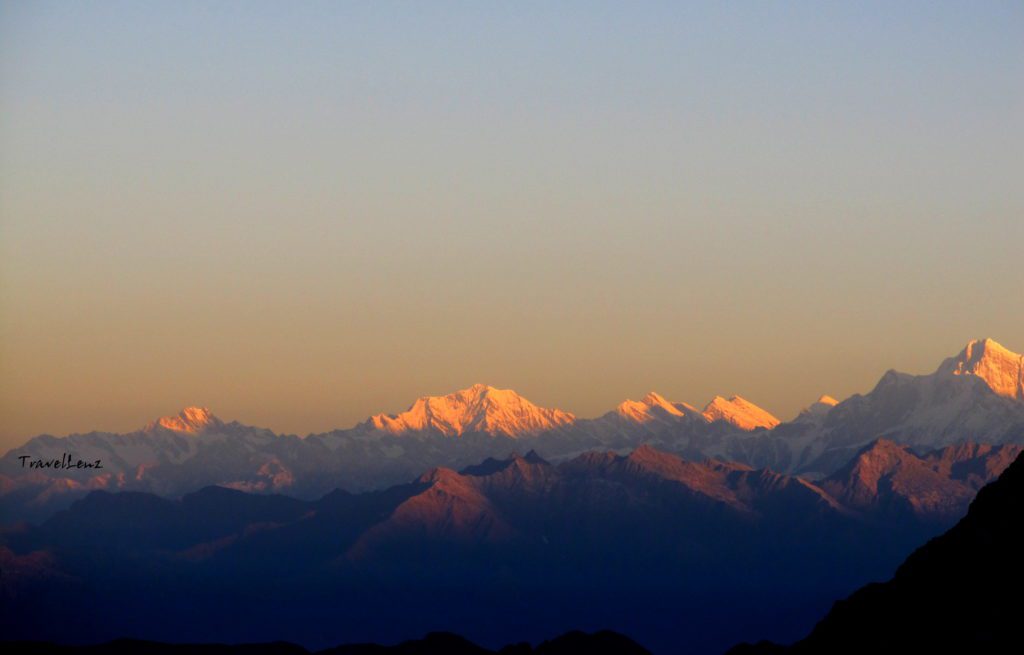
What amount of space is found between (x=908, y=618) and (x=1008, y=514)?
13.2m

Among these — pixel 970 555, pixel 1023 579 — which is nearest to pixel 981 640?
pixel 1023 579

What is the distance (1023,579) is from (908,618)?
55.3 feet

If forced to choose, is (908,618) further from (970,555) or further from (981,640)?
(981,640)

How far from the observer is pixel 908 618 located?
653 ft

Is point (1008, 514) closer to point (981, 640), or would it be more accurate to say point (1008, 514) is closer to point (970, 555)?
point (970, 555)

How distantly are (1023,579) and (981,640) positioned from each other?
366 inches

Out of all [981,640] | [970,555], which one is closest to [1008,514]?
[970,555]

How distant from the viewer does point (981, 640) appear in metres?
178

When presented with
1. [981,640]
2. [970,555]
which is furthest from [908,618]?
[981,640]

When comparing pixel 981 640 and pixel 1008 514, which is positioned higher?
pixel 1008 514

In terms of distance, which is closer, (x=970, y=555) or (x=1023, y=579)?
(x=1023, y=579)

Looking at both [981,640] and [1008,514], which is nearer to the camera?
[981,640]

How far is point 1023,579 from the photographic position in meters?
185

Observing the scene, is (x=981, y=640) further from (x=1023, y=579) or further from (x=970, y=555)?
(x=970, y=555)
